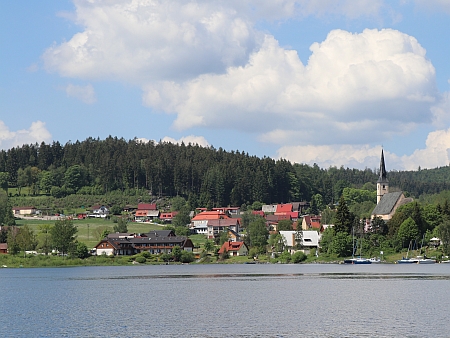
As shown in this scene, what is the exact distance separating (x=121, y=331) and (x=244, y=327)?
293 inches

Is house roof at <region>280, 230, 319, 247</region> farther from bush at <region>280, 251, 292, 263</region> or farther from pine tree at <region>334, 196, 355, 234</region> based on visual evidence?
pine tree at <region>334, 196, 355, 234</region>

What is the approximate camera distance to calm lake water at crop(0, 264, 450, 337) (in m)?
39.9

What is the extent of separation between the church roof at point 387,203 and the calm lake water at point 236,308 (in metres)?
77.4

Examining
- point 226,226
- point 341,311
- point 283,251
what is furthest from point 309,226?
point 341,311

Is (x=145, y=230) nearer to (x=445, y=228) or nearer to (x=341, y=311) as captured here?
(x=445, y=228)

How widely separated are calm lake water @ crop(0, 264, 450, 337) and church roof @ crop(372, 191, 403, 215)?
77417 mm

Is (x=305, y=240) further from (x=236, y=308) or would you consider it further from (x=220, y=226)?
(x=236, y=308)

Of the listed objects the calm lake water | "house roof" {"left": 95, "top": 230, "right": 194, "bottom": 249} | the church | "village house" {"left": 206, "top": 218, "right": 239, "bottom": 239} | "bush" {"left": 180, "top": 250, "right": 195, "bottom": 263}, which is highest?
the church

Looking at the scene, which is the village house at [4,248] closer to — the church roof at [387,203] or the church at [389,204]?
the church at [389,204]

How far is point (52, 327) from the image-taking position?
43.1m

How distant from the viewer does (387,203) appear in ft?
514

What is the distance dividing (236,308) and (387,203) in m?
112

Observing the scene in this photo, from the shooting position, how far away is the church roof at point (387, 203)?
154000mm

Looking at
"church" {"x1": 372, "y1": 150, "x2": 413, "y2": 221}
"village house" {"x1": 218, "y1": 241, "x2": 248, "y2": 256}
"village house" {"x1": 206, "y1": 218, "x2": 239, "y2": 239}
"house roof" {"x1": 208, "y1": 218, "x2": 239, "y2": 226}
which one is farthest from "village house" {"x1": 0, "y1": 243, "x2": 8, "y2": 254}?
"church" {"x1": 372, "y1": 150, "x2": 413, "y2": 221}
